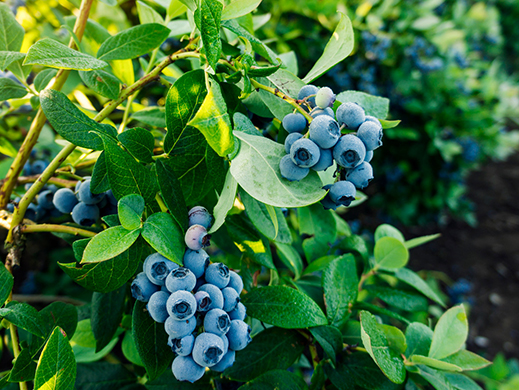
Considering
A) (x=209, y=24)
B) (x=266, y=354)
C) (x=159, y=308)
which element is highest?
(x=209, y=24)

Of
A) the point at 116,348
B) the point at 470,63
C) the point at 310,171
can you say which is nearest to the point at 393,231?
the point at 310,171

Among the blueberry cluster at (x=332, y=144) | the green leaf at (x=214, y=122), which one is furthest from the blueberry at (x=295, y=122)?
the green leaf at (x=214, y=122)

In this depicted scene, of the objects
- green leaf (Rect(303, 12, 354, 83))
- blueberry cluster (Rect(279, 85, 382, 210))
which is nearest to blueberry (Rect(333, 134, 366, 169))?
blueberry cluster (Rect(279, 85, 382, 210))

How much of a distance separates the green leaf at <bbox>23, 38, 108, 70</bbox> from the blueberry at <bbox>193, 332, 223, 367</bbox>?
1.39ft

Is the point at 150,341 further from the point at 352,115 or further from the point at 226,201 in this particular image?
the point at 352,115

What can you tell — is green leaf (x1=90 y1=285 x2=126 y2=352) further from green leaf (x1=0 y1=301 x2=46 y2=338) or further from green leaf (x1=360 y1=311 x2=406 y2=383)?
green leaf (x1=360 y1=311 x2=406 y2=383)

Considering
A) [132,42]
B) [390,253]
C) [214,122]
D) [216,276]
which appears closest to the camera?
[214,122]

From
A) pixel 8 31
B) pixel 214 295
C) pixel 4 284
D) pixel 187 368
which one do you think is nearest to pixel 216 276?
pixel 214 295

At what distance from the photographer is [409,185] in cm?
313

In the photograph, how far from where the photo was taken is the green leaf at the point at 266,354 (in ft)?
2.28

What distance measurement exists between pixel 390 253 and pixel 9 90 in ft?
2.90

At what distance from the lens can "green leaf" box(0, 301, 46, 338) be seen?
21.5 inches

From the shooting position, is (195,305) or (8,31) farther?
(8,31)

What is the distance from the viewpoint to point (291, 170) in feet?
1.65
